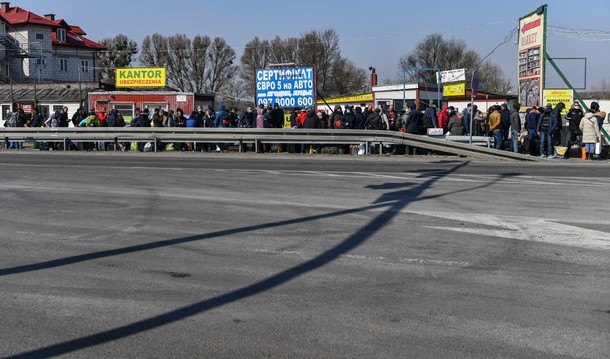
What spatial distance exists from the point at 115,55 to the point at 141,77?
153 ft

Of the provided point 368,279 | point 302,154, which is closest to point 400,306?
point 368,279

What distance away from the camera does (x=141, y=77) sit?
177 feet

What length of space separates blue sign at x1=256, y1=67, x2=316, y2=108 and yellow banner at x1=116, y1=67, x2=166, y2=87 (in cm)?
2399

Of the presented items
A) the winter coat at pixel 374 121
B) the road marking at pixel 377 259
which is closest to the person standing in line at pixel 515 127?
the winter coat at pixel 374 121

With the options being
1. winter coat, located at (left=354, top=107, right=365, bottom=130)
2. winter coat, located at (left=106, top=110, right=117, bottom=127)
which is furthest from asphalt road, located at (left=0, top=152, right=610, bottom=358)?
winter coat, located at (left=106, top=110, right=117, bottom=127)

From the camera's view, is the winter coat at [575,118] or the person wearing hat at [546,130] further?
the winter coat at [575,118]

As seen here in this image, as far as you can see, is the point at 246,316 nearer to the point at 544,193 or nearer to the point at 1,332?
the point at 1,332

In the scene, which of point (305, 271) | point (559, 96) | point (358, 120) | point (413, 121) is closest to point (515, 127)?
point (413, 121)

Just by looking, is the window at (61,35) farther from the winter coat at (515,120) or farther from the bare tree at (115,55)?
the winter coat at (515,120)

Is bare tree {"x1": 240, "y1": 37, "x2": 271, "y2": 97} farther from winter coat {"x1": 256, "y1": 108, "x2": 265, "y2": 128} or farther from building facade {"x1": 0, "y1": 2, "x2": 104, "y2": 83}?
winter coat {"x1": 256, "y1": 108, "x2": 265, "y2": 128}

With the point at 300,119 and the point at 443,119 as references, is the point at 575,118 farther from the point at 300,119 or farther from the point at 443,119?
the point at 300,119

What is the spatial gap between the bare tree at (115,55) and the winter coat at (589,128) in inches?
3193

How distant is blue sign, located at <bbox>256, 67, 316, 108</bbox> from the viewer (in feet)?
100

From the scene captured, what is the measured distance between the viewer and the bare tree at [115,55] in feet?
A: 317
